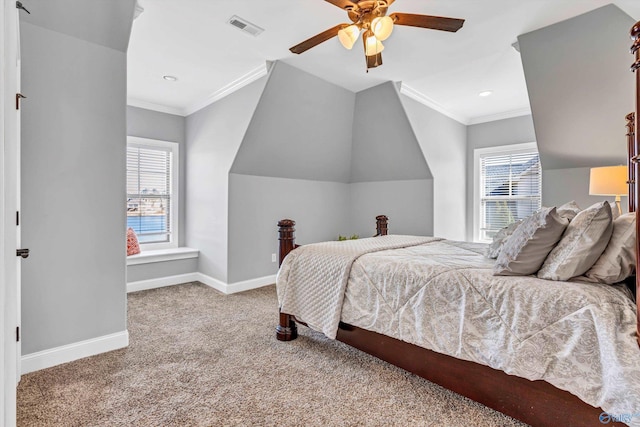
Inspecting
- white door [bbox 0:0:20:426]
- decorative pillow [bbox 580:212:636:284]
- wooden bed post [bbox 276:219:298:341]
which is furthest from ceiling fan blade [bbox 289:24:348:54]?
decorative pillow [bbox 580:212:636:284]

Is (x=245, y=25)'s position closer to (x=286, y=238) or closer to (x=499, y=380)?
(x=286, y=238)

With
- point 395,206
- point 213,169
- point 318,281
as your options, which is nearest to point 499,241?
point 318,281

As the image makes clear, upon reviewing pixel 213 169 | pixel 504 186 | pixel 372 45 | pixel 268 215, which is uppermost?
pixel 372 45

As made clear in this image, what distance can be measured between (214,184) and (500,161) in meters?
4.31

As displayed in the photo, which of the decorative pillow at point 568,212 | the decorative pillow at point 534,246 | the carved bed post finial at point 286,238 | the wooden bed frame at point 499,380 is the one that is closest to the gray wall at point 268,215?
the carved bed post finial at point 286,238

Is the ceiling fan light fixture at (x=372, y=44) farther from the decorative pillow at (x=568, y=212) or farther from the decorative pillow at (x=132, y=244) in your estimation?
the decorative pillow at (x=132, y=244)

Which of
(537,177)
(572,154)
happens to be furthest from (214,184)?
(537,177)

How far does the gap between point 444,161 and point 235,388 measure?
413 centimetres

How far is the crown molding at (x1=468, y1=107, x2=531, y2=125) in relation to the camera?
4.66 meters

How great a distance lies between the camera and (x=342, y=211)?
17.8 ft

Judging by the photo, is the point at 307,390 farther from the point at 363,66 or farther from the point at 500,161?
the point at 500,161

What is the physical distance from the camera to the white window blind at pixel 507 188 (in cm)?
475

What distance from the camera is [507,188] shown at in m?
5.00

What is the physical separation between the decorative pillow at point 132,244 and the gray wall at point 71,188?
1900 mm
